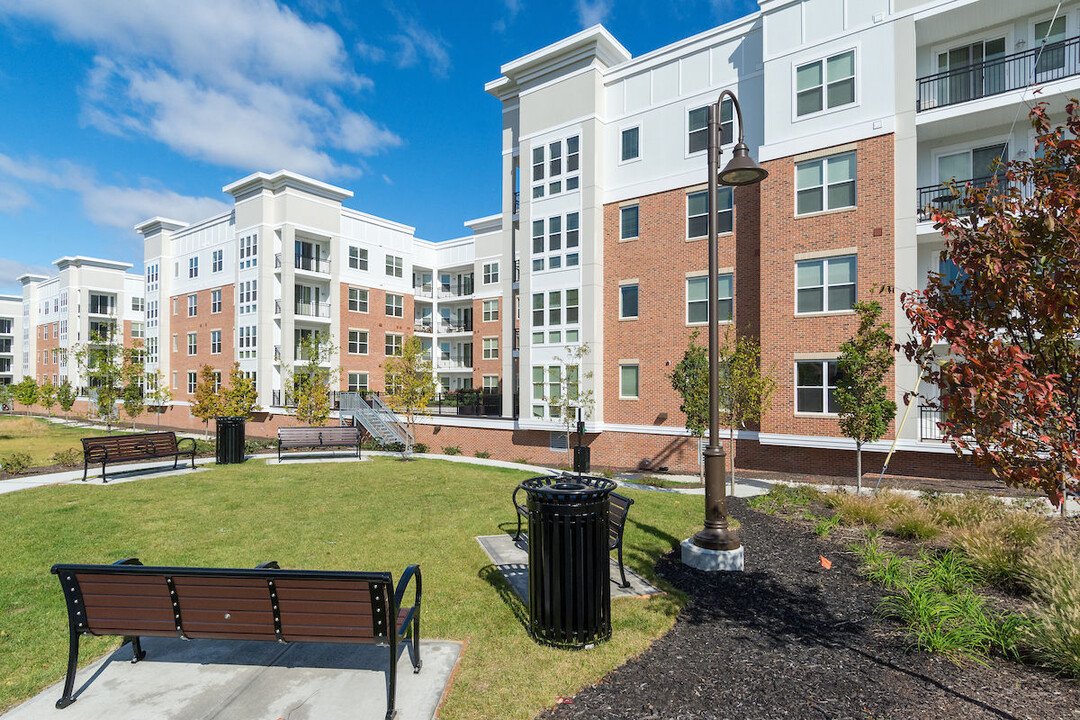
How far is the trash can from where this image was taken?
1681cm

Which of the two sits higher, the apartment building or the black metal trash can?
the apartment building

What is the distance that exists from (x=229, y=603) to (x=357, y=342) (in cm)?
3719

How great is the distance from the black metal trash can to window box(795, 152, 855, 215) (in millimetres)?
17286

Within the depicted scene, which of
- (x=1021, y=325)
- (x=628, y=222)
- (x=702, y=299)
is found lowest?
(x=1021, y=325)

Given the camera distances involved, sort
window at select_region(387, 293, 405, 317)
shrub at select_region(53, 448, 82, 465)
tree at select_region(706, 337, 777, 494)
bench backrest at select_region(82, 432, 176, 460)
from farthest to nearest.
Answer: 1. window at select_region(387, 293, 405, 317)
2. shrub at select_region(53, 448, 82, 465)
3. tree at select_region(706, 337, 777, 494)
4. bench backrest at select_region(82, 432, 176, 460)

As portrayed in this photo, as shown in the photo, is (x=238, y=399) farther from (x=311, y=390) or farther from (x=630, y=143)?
(x=630, y=143)

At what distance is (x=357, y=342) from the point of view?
130 ft

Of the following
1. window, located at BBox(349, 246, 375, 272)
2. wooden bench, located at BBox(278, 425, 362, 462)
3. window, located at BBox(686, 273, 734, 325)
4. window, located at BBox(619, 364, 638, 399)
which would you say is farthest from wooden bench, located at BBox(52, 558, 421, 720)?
window, located at BBox(349, 246, 375, 272)

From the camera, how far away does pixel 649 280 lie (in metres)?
22.9

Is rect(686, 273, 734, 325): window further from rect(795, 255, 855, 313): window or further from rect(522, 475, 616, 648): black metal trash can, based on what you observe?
rect(522, 475, 616, 648): black metal trash can

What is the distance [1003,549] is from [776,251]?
46.8 feet

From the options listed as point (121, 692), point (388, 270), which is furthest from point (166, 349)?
point (121, 692)

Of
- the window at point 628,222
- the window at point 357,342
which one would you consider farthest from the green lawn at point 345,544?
the window at point 357,342

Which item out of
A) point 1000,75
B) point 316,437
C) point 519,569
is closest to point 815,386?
point 1000,75
